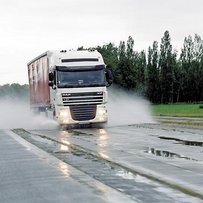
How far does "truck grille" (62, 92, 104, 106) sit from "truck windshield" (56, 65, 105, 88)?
1.56 ft

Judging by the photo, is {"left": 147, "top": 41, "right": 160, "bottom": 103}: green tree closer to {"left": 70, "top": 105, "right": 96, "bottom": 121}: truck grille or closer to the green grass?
the green grass

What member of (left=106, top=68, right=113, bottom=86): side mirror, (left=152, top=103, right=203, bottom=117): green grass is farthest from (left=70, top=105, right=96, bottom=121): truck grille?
(left=152, top=103, right=203, bottom=117): green grass

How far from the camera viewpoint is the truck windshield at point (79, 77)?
30609 mm

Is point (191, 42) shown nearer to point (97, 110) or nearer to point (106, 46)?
point (106, 46)

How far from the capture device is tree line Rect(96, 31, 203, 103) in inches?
5300

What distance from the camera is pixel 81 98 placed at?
101 ft

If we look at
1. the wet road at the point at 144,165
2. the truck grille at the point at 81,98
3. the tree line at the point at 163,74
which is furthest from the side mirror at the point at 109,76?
the tree line at the point at 163,74

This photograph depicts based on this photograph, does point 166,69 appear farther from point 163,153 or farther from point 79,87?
point 163,153

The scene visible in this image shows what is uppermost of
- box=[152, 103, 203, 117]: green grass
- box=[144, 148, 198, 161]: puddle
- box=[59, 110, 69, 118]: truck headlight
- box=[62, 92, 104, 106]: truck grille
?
box=[62, 92, 104, 106]: truck grille

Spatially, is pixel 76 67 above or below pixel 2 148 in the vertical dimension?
above

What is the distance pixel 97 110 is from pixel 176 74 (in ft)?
371

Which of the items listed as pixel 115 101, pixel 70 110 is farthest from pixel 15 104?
pixel 70 110

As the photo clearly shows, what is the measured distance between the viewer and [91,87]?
30.7m

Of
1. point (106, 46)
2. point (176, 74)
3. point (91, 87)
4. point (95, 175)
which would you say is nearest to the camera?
point (95, 175)
